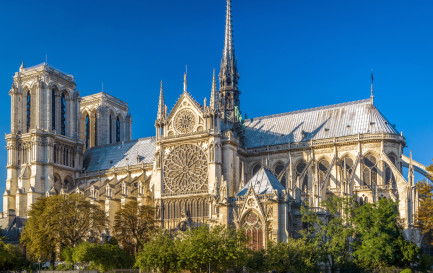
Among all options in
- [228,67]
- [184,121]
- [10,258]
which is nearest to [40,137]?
[184,121]

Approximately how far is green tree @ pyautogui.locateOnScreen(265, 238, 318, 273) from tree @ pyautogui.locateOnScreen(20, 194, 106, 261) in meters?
23.3

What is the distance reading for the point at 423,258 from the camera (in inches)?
1917

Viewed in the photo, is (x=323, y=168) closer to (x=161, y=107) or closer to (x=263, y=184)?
(x=161, y=107)

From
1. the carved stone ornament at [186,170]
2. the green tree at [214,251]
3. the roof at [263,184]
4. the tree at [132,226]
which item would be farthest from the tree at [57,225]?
the green tree at [214,251]

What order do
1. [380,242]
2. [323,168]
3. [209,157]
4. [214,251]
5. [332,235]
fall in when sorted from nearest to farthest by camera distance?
[214,251] < [380,242] < [332,235] < [209,157] < [323,168]

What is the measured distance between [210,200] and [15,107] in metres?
33.6

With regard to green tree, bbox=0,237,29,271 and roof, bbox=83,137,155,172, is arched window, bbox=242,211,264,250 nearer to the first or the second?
green tree, bbox=0,237,29,271

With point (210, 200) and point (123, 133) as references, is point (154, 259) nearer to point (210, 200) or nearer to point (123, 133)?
point (210, 200)

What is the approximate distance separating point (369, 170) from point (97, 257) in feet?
93.5

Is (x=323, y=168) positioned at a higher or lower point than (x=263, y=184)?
higher

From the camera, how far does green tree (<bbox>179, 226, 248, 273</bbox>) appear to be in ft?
142

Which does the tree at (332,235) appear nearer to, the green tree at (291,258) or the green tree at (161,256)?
the green tree at (291,258)

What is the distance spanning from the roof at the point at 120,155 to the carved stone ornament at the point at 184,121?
974 cm

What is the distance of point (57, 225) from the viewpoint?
60312 mm
